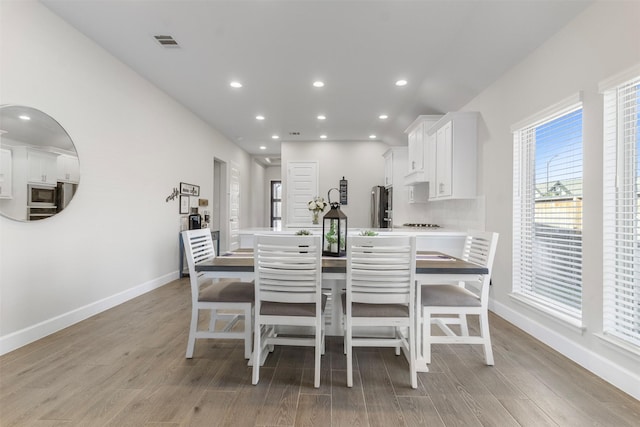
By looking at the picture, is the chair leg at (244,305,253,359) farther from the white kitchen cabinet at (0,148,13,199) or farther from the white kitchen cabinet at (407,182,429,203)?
the white kitchen cabinet at (407,182,429,203)

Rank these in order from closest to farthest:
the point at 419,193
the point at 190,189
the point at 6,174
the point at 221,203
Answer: the point at 6,174 < the point at 190,189 < the point at 419,193 < the point at 221,203

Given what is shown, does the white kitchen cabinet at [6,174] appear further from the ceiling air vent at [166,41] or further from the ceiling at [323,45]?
the ceiling air vent at [166,41]

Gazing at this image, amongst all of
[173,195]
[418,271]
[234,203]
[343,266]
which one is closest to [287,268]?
[343,266]

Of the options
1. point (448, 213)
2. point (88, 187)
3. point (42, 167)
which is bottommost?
point (448, 213)

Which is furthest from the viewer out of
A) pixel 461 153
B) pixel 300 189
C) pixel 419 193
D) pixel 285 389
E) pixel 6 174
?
pixel 300 189

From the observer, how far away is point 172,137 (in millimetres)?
4793

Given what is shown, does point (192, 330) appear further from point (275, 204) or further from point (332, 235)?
point (275, 204)

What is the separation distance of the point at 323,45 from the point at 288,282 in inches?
95.1

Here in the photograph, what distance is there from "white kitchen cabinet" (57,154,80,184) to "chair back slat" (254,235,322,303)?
7.18ft

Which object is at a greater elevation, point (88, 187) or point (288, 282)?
point (88, 187)

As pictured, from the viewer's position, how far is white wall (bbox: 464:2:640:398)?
2014 mm

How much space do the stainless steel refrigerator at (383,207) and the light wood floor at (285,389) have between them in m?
3.63

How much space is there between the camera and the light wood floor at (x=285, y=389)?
1688mm

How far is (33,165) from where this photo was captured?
259cm
